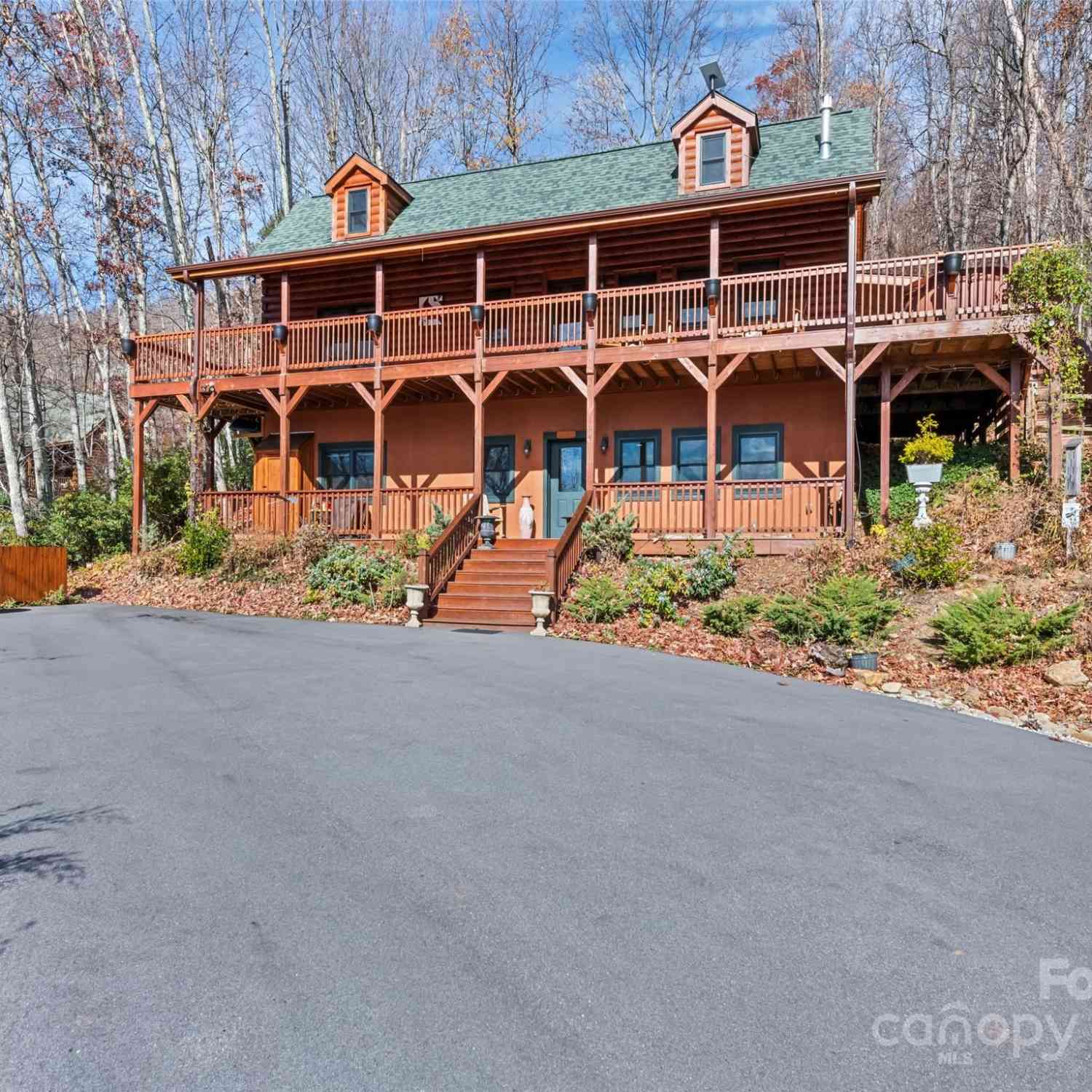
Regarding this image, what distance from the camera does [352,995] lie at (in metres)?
2.52

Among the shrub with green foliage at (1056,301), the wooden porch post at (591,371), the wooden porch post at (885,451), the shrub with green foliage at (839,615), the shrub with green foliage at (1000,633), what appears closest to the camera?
the shrub with green foliage at (1000,633)

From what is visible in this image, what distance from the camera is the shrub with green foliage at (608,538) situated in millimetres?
13359

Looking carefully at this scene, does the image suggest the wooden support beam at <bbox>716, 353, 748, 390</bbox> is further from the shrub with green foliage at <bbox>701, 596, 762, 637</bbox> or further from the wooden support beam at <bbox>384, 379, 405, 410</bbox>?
the wooden support beam at <bbox>384, 379, 405, 410</bbox>

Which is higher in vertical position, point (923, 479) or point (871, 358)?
point (871, 358)

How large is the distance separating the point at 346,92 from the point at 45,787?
104ft

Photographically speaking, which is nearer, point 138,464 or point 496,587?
point 496,587

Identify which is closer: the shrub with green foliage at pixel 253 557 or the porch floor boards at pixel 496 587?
the porch floor boards at pixel 496 587

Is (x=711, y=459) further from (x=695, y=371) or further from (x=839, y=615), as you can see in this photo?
(x=839, y=615)

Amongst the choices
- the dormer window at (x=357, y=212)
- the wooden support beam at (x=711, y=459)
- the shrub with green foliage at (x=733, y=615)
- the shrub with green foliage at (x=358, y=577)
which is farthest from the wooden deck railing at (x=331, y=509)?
the dormer window at (x=357, y=212)

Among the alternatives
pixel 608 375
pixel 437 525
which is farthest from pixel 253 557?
pixel 608 375

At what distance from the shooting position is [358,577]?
13641 millimetres

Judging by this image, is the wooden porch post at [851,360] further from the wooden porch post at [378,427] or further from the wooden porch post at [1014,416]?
the wooden porch post at [378,427]

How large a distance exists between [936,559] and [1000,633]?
2303 mm

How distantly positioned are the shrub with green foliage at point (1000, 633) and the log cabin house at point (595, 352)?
4593mm
